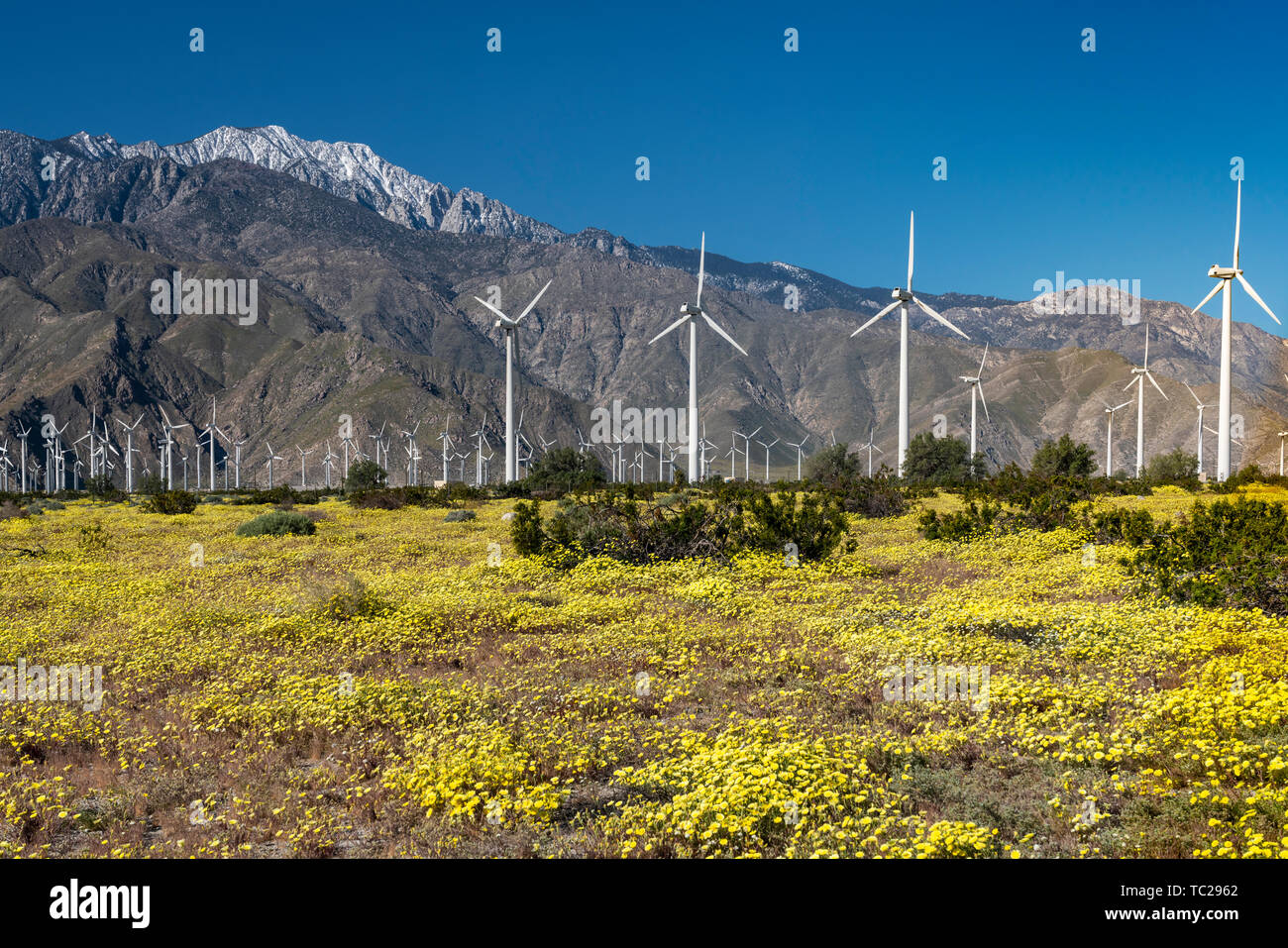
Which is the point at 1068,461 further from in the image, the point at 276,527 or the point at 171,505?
the point at 171,505

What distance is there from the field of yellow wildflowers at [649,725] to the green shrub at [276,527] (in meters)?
14.8

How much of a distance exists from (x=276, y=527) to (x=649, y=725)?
96.6 feet

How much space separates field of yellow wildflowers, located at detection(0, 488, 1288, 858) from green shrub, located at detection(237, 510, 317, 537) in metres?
14.8

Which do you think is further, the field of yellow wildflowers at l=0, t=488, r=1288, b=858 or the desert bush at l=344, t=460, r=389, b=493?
the desert bush at l=344, t=460, r=389, b=493

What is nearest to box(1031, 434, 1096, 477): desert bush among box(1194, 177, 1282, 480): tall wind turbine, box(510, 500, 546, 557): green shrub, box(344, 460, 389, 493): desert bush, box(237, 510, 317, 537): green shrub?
box(1194, 177, 1282, 480): tall wind turbine

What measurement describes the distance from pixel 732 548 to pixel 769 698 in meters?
13.4

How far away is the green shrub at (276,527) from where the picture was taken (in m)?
35.6

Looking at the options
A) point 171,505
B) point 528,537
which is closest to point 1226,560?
point 528,537

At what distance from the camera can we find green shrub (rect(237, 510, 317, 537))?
3562cm

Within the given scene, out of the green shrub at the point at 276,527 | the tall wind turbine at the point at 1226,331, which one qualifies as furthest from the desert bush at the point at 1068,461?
the green shrub at the point at 276,527

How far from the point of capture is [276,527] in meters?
36.1

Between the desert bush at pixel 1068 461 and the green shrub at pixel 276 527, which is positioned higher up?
the desert bush at pixel 1068 461

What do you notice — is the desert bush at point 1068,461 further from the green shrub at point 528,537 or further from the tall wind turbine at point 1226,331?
the green shrub at point 528,537

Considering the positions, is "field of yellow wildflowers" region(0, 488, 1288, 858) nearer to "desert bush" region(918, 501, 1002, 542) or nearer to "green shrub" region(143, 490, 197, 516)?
"desert bush" region(918, 501, 1002, 542)
